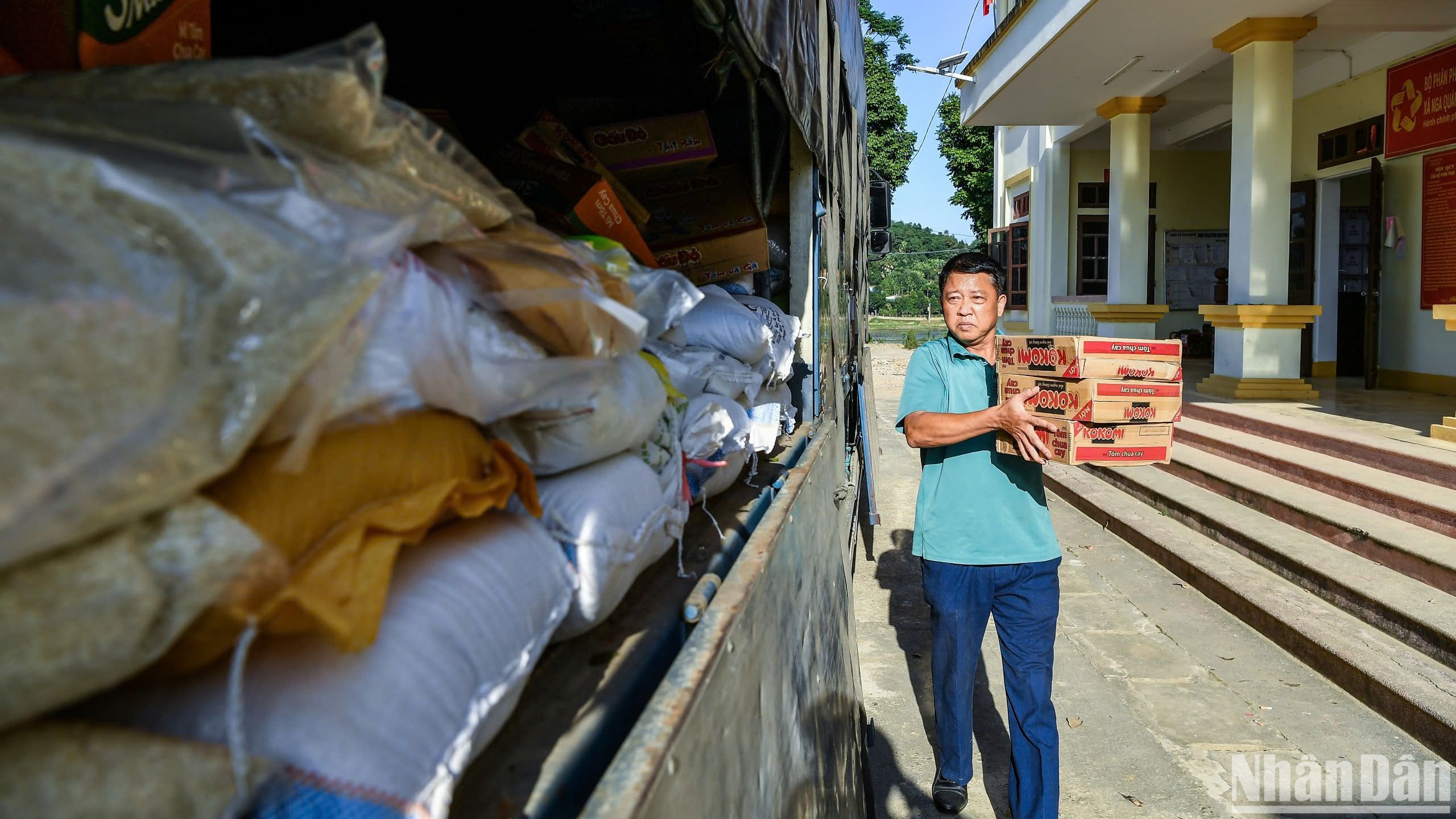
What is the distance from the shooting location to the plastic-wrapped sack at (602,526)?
1160 mm

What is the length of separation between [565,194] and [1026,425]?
1.40 meters

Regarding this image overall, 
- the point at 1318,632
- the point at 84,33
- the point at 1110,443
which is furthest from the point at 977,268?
the point at 1318,632

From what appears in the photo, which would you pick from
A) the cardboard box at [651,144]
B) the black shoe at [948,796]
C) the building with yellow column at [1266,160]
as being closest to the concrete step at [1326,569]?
the black shoe at [948,796]

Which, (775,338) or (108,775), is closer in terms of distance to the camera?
(108,775)

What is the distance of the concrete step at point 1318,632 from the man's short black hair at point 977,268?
2.24 meters

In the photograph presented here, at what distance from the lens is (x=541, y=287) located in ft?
3.57

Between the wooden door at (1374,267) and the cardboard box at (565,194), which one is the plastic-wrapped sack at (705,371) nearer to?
the cardboard box at (565,194)

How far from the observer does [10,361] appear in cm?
50

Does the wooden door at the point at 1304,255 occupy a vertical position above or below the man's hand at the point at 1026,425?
above

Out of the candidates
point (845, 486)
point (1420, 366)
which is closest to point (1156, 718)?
point (845, 486)

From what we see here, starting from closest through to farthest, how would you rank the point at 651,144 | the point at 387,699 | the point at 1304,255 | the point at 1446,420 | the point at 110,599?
the point at 110,599
the point at 387,699
the point at 651,144
the point at 1446,420
the point at 1304,255

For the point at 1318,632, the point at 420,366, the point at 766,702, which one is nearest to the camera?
the point at 420,366

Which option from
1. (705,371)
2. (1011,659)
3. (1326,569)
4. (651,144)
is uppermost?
(651,144)

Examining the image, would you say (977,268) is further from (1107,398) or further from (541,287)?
(541,287)
